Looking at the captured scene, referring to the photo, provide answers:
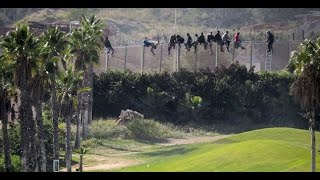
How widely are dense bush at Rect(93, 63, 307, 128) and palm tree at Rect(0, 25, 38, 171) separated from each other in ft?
95.0

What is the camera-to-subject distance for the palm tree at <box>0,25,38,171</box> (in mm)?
53281

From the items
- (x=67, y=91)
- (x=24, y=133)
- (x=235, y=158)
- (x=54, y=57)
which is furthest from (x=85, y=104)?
(x=235, y=158)

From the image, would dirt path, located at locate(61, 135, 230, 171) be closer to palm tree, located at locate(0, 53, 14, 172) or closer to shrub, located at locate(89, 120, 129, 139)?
shrub, located at locate(89, 120, 129, 139)

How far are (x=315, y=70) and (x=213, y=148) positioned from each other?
49.4ft

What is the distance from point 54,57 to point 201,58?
45.2 m

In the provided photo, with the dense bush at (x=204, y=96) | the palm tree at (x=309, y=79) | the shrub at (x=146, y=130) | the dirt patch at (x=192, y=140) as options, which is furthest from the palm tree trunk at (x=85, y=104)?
the palm tree at (x=309, y=79)

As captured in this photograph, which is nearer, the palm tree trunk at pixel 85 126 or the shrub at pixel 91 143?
the shrub at pixel 91 143

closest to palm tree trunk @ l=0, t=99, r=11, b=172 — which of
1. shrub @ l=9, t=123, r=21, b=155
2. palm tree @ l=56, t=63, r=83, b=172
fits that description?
palm tree @ l=56, t=63, r=83, b=172

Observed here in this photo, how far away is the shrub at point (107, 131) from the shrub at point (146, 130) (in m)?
0.86

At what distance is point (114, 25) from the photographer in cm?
15162

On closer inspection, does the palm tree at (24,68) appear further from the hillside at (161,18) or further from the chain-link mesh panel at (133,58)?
the hillside at (161,18)

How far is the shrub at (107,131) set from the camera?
73.2m

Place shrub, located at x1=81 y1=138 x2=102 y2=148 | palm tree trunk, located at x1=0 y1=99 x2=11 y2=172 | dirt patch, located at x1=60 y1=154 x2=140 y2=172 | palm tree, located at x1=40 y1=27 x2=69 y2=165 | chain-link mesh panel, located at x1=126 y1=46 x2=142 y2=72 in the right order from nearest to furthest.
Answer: palm tree trunk, located at x1=0 y1=99 x2=11 y2=172 → palm tree, located at x1=40 y1=27 x2=69 y2=165 → dirt patch, located at x1=60 y1=154 x2=140 y2=172 → shrub, located at x1=81 y1=138 x2=102 y2=148 → chain-link mesh panel, located at x1=126 y1=46 x2=142 y2=72

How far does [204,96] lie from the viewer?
86688 mm
